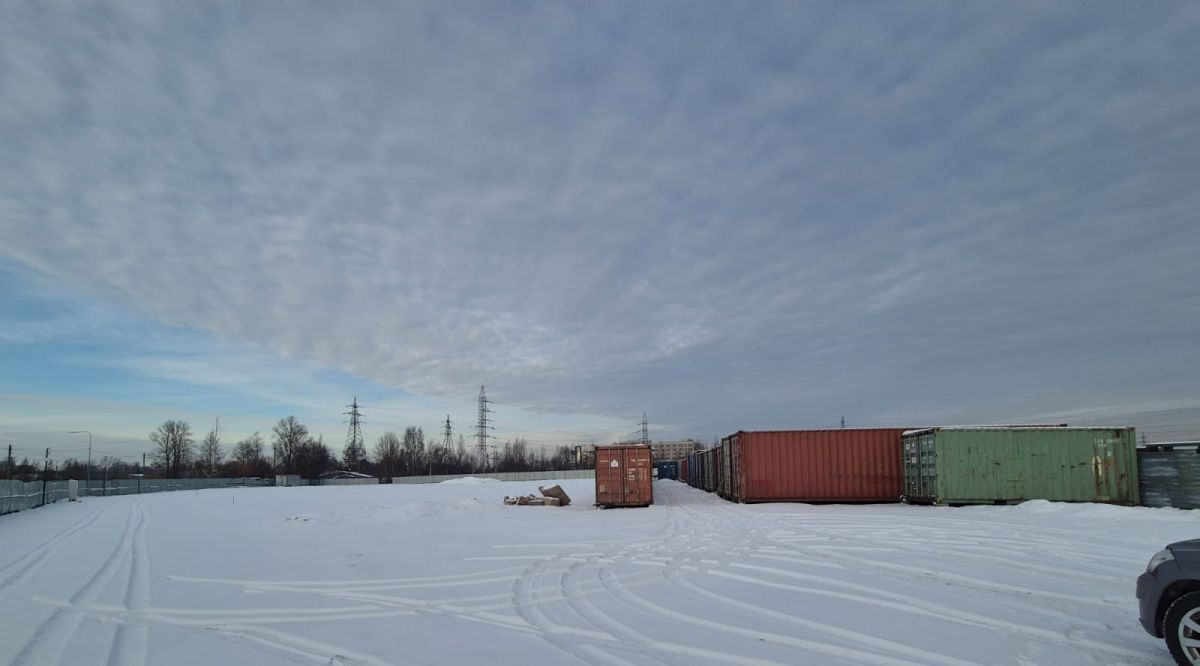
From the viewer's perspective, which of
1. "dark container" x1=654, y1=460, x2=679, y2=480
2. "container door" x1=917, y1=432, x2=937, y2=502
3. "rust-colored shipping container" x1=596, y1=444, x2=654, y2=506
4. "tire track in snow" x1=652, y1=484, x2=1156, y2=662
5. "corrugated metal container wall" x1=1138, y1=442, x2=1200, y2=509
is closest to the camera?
"tire track in snow" x1=652, y1=484, x2=1156, y2=662

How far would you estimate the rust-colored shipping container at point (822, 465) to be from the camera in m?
26.0

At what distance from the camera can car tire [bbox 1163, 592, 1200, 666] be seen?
199 inches

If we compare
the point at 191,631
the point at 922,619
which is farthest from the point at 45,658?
the point at 922,619

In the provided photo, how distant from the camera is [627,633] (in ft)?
21.3

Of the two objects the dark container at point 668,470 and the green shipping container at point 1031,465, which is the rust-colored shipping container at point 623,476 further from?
the dark container at point 668,470

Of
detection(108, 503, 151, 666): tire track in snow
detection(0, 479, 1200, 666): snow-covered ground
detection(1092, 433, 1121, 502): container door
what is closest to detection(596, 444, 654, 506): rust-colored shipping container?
detection(0, 479, 1200, 666): snow-covered ground

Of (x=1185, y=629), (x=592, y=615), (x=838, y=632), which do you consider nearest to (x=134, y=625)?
(x=592, y=615)

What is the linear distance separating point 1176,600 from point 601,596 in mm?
5643

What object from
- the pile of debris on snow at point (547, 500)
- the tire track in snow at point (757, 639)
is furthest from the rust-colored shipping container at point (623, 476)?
the tire track in snow at point (757, 639)

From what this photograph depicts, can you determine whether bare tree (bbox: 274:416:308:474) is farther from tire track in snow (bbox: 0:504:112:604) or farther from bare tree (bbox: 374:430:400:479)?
tire track in snow (bbox: 0:504:112:604)

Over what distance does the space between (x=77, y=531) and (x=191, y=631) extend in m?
17.8

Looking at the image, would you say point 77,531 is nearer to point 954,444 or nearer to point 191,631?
A: point 191,631

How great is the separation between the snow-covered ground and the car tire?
42cm

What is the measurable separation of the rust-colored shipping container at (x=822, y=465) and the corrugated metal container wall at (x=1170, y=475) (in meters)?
7.41
